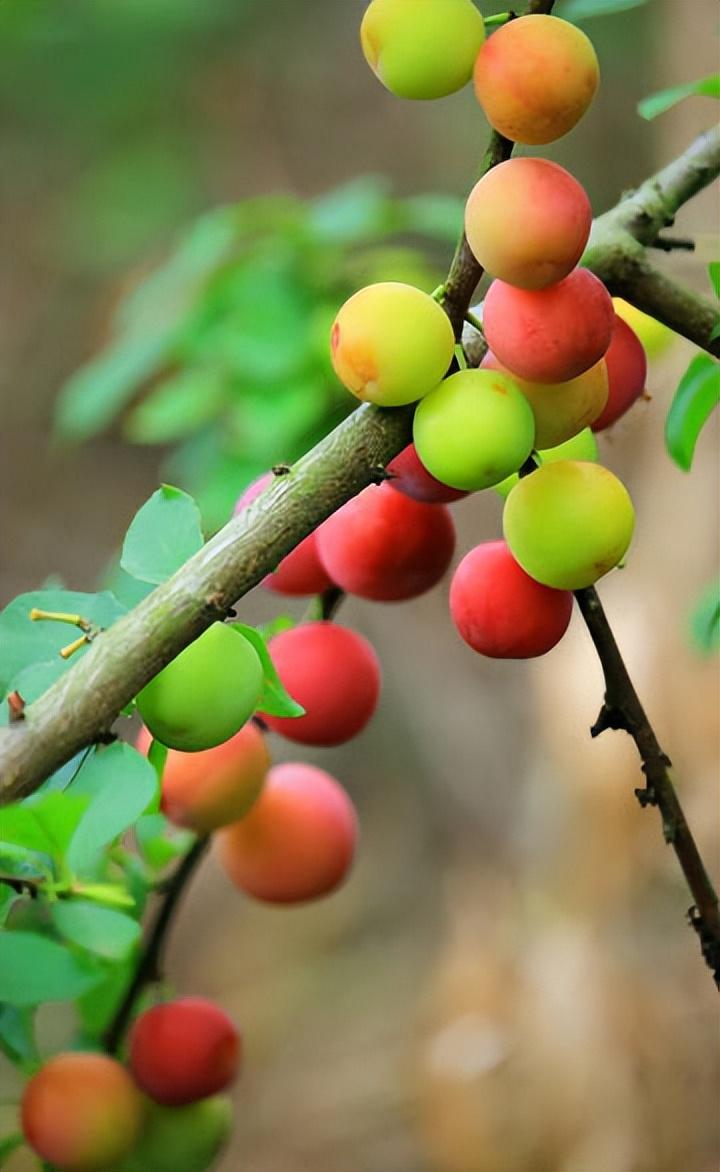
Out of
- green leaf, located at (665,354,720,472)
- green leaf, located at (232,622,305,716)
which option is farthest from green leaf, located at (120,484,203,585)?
green leaf, located at (665,354,720,472)

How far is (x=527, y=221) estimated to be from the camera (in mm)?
234

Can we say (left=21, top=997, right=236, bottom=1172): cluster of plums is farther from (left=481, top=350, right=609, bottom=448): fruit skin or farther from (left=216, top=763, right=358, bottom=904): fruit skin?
(left=481, top=350, right=609, bottom=448): fruit skin

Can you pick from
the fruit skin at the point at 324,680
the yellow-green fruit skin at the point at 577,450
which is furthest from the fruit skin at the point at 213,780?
the yellow-green fruit skin at the point at 577,450

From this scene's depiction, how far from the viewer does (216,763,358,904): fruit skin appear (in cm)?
44

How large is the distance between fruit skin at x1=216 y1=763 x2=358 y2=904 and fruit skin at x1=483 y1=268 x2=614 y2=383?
22 centimetres

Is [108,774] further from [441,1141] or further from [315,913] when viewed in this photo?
[315,913]

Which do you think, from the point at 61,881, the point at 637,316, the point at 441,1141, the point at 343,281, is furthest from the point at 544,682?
the point at 61,881

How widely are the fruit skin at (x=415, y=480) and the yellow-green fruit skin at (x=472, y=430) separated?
0.09 ft

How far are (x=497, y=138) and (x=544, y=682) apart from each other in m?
0.91

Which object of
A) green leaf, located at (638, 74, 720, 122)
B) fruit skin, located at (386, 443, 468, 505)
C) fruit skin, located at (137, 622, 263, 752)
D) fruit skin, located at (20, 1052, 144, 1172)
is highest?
green leaf, located at (638, 74, 720, 122)

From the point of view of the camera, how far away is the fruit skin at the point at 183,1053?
427mm

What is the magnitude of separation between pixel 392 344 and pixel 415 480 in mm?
57

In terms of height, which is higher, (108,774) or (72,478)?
(72,478)

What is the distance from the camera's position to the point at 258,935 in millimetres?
1396
